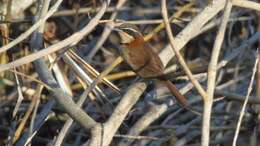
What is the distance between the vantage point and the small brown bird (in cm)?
358

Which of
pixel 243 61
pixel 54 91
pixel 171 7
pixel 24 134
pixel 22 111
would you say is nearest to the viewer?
pixel 54 91

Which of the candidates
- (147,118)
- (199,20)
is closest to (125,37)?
(147,118)

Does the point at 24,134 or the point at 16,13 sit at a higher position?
the point at 16,13

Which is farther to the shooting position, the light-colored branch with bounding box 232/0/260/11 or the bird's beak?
the bird's beak

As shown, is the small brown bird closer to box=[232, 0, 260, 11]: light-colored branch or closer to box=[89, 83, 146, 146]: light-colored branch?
box=[89, 83, 146, 146]: light-colored branch

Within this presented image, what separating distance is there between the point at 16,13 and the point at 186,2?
1.45 meters

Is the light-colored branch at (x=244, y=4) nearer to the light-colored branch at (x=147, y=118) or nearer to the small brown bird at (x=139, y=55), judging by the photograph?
the small brown bird at (x=139, y=55)

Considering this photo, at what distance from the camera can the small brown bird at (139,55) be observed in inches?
141

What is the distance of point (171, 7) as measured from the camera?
5.45m

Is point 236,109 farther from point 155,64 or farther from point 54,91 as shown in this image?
point 54,91

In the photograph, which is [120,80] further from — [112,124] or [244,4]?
[244,4]

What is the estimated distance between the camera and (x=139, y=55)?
12.8ft

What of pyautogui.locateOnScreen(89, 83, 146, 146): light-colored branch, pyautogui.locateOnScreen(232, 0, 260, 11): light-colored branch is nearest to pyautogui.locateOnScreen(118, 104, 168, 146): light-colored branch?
pyautogui.locateOnScreen(89, 83, 146, 146): light-colored branch

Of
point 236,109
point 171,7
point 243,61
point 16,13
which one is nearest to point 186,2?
point 171,7
